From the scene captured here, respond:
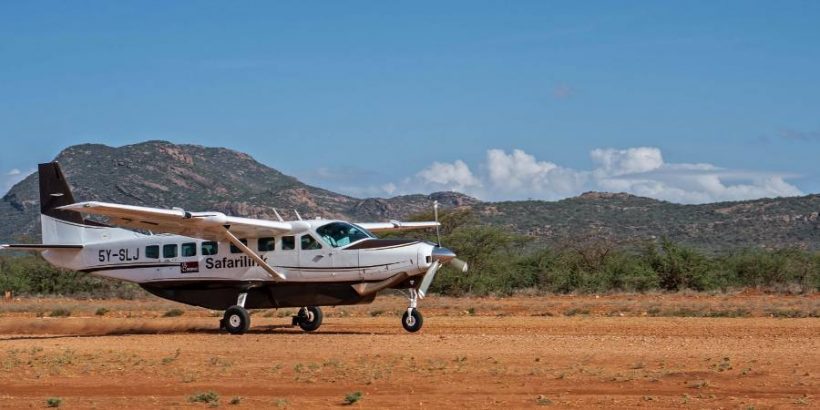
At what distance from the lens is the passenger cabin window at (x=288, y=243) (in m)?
25.8

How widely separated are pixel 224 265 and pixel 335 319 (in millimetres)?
6105

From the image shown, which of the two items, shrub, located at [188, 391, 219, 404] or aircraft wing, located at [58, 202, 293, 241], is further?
aircraft wing, located at [58, 202, 293, 241]

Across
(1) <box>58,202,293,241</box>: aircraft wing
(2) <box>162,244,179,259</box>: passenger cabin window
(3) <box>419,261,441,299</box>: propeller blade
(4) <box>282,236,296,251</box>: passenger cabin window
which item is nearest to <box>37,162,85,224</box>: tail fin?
(2) <box>162,244,179,259</box>: passenger cabin window

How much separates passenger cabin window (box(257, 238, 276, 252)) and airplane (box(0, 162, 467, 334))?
24mm

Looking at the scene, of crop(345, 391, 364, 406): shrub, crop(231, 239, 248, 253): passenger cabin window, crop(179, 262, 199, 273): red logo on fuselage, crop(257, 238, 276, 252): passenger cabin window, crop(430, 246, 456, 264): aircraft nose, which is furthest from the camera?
crop(179, 262, 199, 273): red logo on fuselage

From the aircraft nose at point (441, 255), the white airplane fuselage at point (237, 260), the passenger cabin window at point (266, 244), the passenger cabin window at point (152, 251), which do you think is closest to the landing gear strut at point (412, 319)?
the white airplane fuselage at point (237, 260)

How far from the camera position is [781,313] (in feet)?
100

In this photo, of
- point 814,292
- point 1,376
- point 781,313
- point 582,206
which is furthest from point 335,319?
point 582,206

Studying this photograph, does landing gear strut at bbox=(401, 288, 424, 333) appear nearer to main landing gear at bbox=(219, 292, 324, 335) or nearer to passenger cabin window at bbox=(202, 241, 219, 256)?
main landing gear at bbox=(219, 292, 324, 335)

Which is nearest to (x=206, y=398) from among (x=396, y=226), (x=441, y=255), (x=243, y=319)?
(x=441, y=255)

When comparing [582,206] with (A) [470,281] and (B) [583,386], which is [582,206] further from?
(B) [583,386]

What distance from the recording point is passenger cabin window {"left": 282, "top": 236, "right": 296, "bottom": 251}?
25750 mm

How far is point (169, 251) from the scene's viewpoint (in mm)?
27047

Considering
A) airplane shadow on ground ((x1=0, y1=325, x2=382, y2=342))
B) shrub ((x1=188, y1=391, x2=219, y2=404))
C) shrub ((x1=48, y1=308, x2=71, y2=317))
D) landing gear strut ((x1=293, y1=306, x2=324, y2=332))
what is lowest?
shrub ((x1=188, y1=391, x2=219, y2=404))
